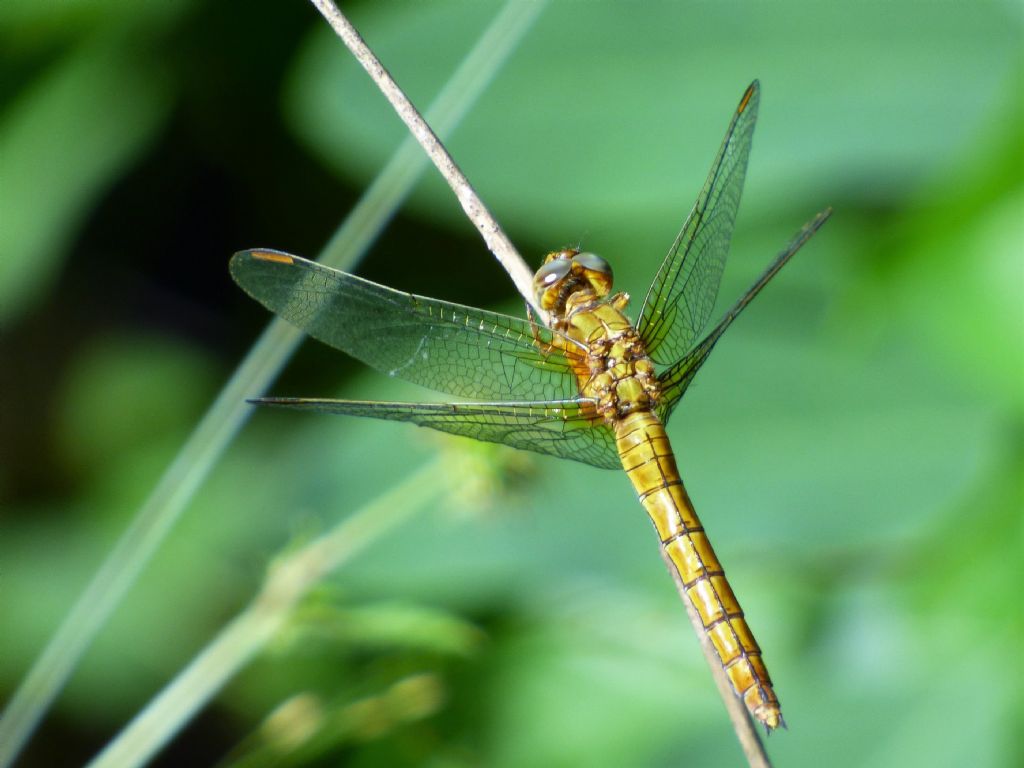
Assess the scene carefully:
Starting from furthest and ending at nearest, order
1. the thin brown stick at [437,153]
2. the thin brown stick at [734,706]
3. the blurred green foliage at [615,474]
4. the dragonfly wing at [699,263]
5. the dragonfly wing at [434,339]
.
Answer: the blurred green foliage at [615,474]
the dragonfly wing at [699,263]
the dragonfly wing at [434,339]
the thin brown stick at [437,153]
the thin brown stick at [734,706]

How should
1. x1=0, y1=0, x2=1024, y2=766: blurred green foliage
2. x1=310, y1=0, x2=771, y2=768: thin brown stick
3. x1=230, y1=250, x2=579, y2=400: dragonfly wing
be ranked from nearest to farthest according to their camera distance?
x1=310, y1=0, x2=771, y2=768: thin brown stick, x1=230, y1=250, x2=579, y2=400: dragonfly wing, x1=0, y1=0, x2=1024, y2=766: blurred green foliage

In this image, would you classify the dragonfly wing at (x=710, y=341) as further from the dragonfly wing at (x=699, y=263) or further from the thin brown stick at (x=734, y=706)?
the thin brown stick at (x=734, y=706)

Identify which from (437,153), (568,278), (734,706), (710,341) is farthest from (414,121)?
(734,706)

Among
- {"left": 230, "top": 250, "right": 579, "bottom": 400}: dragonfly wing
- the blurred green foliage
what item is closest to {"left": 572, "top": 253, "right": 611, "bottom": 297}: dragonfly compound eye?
{"left": 230, "top": 250, "right": 579, "bottom": 400}: dragonfly wing

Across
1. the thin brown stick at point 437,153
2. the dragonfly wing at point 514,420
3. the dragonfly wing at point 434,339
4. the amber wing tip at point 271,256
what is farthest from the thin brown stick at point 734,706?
the amber wing tip at point 271,256

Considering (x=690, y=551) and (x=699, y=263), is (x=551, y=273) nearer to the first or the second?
(x=699, y=263)

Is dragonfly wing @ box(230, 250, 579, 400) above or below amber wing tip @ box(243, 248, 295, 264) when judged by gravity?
below

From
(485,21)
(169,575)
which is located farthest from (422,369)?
(169,575)

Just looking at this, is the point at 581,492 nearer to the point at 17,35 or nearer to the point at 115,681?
the point at 115,681

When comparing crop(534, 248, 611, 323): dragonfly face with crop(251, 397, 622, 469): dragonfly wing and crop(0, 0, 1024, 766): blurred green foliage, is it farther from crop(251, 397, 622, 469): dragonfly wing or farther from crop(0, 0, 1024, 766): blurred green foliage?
crop(0, 0, 1024, 766): blurred green foliage
